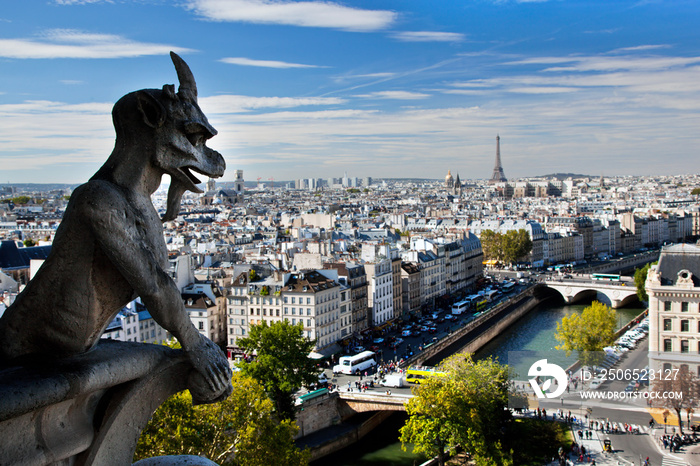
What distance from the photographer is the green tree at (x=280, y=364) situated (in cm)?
2766

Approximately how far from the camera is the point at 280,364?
27.9 metres

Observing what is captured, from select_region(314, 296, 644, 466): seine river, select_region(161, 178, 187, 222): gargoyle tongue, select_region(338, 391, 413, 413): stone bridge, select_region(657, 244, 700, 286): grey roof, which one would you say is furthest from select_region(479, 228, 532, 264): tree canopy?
select_region(161, 178, 187, 222): gargoyle tongue

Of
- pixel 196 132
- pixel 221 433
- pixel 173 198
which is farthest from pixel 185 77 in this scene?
pixel 221 433

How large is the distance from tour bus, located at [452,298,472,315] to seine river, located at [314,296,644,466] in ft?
13.0

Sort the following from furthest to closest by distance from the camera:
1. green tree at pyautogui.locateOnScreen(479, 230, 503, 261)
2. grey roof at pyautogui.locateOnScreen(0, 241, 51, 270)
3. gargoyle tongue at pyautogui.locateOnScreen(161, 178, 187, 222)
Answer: green tree at pyautogui.locateOnScreen(479, 230, 503, 261), grey roof at pyautogui.locateOnScreen(0, 241, 51, 270), gargoyle tongue at pyautogui.locateOnScreen(161, 178, 187, 222)

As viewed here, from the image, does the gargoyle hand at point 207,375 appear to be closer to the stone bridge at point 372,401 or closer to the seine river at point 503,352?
the seine river at point 503,352

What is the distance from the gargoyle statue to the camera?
12.3 ft

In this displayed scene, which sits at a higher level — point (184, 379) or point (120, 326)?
point (184, 379)

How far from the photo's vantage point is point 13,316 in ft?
12.5

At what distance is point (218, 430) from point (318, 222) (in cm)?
9452

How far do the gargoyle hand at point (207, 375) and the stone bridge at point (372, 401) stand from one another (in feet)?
87.3

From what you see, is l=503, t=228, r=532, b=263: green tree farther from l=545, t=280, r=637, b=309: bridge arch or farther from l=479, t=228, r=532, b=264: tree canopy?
l=545, t=280, r=637, b=309: bridge arch

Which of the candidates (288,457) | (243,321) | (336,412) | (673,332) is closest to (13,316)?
(288,457)

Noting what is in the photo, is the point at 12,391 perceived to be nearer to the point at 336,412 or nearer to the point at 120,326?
the point at 336,412
